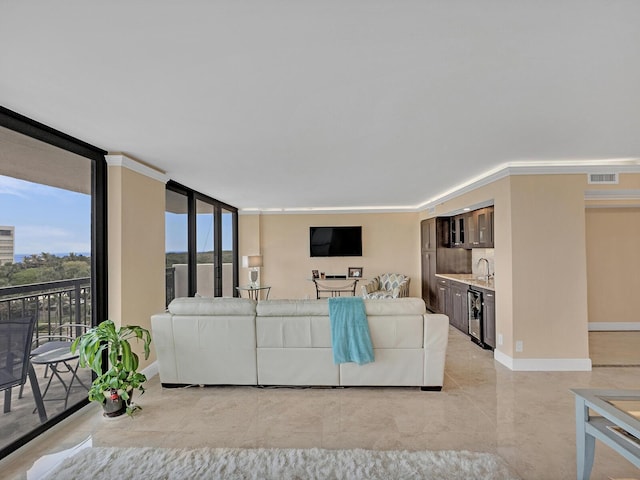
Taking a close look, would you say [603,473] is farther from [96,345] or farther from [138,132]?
[138,132]

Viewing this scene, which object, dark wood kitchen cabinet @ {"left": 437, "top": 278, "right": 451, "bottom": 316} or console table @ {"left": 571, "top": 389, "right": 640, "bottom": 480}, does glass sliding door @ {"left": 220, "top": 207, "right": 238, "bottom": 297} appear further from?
console table @ {"left": 571, "top": 389, "right": 640, "bottom": 480}

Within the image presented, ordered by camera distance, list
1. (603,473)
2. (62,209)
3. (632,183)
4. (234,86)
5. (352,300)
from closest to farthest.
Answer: (234,86) < (603,473) < (62,209) < (352,300) < (632,183)

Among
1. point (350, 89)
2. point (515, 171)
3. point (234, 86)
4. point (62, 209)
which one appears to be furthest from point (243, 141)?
point (515, 171)

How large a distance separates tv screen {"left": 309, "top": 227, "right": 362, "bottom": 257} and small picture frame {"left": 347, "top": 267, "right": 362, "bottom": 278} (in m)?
0.36

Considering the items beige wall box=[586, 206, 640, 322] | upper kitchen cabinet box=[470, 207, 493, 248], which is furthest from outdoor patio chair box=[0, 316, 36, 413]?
beige wall box=[586, 206, 640, 322]

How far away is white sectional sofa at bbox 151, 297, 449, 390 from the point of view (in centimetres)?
343

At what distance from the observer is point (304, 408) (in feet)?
10.2

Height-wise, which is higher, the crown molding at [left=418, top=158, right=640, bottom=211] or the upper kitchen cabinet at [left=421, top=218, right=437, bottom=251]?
the crown molding at [left=418, top=158, right=640, bottom=211]

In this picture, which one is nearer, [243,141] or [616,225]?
[243,141]

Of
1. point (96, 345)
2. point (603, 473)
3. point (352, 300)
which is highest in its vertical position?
point (352, 300)

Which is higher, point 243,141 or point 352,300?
point 243,141

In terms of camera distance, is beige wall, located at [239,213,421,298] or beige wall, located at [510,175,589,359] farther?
beige wall, located at [239,213,421,298]

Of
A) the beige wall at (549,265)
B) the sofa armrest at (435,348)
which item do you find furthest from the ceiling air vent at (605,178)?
the sofa armrest at (435,348)

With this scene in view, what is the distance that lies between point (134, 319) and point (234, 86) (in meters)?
2.87
